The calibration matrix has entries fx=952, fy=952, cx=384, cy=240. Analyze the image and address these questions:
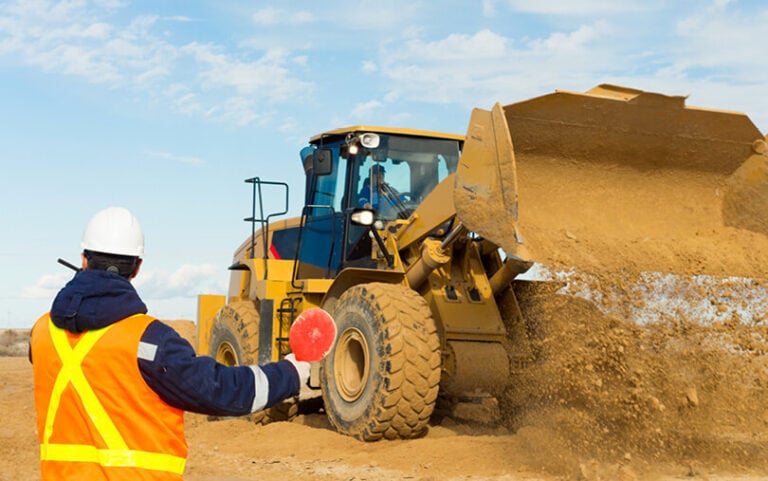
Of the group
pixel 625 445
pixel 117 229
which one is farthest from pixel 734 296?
pixel 117 229

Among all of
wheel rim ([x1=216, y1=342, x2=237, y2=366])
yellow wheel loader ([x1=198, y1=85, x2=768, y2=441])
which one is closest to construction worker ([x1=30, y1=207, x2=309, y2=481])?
yellow wheel loader ([x1=198, y1=85, x2=768, y2=441])

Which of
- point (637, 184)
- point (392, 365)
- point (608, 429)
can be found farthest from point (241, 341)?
point (637, 184)

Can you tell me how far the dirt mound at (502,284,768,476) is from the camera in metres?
6.72

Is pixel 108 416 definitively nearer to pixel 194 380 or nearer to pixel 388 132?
pixel 194 380

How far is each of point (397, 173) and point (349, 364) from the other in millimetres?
1971

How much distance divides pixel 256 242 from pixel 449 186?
189 inches

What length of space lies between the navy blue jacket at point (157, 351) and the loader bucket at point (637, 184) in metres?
3.67

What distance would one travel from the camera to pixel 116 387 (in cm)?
289

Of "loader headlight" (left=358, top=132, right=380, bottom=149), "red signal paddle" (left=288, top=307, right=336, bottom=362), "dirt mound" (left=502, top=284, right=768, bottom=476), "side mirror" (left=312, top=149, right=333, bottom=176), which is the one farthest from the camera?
"loader headlight" (left=358, top=132, right=380, bottom=149)

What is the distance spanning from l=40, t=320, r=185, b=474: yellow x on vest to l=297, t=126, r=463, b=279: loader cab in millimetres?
5740

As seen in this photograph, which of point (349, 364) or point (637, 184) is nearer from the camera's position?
point (637, 184)

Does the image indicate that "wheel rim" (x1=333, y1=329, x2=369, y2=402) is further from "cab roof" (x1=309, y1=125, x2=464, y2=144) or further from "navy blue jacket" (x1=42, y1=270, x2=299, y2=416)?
"navy blue jacket" (x1=42, y1=270, x2=299, y2=416)

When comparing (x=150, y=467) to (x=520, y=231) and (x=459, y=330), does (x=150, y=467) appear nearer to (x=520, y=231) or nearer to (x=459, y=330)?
(x=520, y=231)

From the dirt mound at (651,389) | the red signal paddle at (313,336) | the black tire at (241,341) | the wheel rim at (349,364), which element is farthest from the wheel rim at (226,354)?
the red signal paddle at (313,336)
